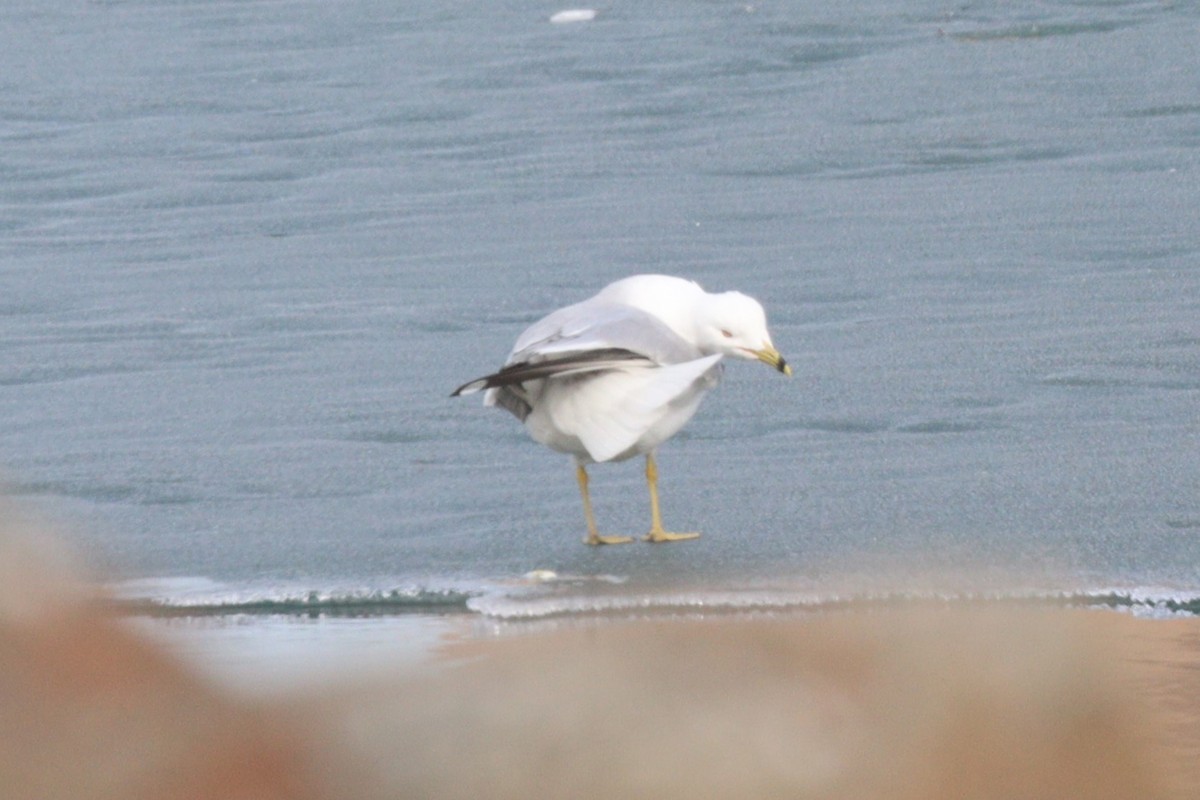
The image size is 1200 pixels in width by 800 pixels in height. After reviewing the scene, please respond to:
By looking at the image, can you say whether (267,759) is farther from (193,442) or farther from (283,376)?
(283,376)

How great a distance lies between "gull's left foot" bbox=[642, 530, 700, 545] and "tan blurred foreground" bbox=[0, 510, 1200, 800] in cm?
127

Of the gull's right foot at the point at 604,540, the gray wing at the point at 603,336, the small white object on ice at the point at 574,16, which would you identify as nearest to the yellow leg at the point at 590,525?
the gull's right foot at the point at 604,540

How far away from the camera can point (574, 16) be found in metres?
9.41

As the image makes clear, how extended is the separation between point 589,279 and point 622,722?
4371 millimetres

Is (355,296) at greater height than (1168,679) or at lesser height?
greater

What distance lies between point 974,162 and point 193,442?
12.1 ft

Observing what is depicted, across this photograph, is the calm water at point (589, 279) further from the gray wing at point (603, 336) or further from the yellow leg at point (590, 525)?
the gray wing at point (603, 336)

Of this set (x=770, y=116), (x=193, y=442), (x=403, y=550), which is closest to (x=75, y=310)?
(x=193, y=442)

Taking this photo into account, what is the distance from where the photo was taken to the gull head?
3883mm

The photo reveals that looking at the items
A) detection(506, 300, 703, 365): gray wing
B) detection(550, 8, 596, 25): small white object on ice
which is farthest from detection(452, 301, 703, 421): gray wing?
detection(550, 8, 596, 25): small white object on ice

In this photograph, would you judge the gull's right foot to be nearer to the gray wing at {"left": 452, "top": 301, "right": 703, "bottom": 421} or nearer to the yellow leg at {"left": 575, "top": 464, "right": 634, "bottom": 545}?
the yellow leg at {"left": 575, "top": 464, "right": 634, "bottom": 545}

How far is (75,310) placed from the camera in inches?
234

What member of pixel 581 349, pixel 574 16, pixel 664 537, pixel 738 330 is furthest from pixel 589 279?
pixel 574 16

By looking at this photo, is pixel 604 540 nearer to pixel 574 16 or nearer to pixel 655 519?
pixel 655 519
